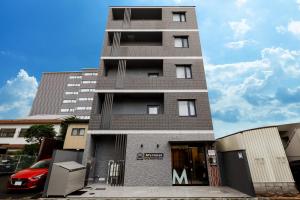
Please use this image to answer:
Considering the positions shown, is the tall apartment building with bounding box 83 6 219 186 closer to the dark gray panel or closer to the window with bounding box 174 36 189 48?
the window with bounding box 174 36 189 48

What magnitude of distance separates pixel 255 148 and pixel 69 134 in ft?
55.3

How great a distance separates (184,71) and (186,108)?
3.48 m

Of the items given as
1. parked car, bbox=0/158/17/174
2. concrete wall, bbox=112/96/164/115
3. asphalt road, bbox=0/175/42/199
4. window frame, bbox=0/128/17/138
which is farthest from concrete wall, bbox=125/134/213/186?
window frame, bbox=0/128/17/138

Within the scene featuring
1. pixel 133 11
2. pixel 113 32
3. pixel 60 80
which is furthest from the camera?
pixel 60 80

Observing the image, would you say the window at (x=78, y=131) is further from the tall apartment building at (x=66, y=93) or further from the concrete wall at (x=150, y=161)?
the tall apartment building at (x=66, y=93)

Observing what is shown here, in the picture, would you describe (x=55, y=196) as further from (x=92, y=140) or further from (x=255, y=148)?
(x=255, y=148)

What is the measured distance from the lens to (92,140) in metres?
11.0

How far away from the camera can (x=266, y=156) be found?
7586mm

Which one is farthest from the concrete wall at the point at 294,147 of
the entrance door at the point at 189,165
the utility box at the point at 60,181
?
the utility box at the point at 60,181

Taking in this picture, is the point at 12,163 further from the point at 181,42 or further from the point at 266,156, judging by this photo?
the point at 266,156

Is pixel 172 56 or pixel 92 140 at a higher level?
pixel 172 56

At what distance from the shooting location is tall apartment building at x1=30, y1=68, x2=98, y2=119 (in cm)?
6938

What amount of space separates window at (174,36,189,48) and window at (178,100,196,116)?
5631 mm

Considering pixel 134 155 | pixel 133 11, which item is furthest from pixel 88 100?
pixel 134 155
